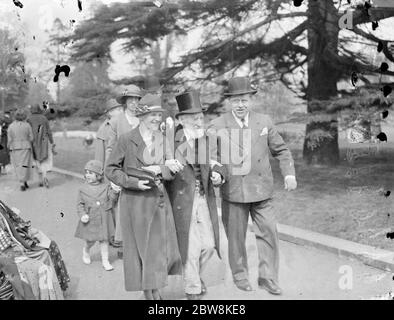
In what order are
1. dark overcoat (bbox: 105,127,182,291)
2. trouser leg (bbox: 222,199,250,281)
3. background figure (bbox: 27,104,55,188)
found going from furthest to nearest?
1. background figure (bbox: 27,104,55,188)
2. trouser leg (bbox: 222,199,250,281)
3. dark overcoat (bbox: 105,127,182,291)

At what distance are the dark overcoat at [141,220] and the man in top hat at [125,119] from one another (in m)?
0.99

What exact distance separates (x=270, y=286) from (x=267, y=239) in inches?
13.5

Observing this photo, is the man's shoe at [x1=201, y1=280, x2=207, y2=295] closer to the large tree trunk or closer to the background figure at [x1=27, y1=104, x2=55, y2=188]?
the large tree trunk

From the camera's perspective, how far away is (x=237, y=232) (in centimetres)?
375

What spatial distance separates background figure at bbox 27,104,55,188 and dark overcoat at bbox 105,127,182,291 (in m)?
4.26

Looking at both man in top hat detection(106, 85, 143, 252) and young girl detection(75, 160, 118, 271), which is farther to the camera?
man in top hat detection(106, 85, 143, 252)

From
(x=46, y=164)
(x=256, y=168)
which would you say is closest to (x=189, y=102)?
(x=256, y=168)

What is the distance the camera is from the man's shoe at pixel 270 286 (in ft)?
11.5

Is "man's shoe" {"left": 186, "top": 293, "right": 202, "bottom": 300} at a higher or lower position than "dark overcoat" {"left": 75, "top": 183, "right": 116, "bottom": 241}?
lower

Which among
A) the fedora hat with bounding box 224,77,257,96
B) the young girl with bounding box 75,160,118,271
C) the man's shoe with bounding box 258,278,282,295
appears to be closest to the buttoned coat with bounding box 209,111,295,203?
the fedora hat with bounding box 224,77,257,96

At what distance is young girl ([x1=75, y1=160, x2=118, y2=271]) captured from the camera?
4.25 metres

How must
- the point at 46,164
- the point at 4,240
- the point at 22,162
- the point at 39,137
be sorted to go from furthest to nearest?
the point at 46,164, the point at 39,137, the point at 22,162, the point at 4,240

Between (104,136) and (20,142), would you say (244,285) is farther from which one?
(20,142)

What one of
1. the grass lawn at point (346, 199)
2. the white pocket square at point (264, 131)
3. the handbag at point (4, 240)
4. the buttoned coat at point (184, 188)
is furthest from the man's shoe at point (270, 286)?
the handbag at point (4, 240)
